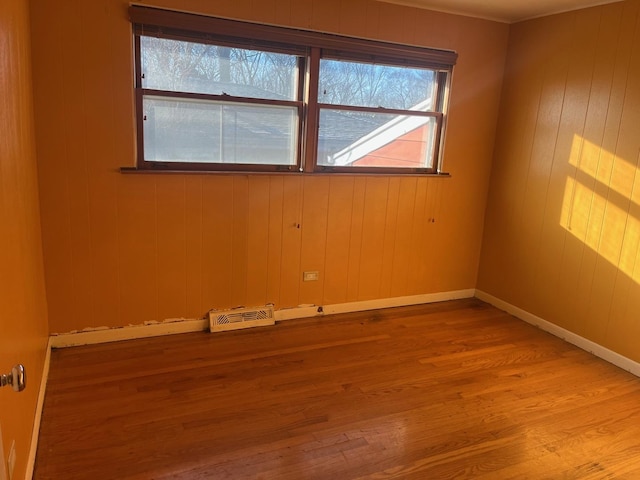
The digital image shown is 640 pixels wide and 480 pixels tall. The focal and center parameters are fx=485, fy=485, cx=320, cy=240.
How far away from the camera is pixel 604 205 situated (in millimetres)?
→ 3408

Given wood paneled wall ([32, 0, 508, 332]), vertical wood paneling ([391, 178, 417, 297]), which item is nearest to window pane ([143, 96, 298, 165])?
wood paneled wall ([32, 0, 508, 332])

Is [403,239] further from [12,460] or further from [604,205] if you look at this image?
[12,460]

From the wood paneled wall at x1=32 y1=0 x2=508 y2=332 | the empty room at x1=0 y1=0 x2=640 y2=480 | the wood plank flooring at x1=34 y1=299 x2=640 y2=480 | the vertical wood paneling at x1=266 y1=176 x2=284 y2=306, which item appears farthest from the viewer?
the vertical wood paneling at x1=266 y1=176 x2=284 y2=306

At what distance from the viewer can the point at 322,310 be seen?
13.1 ft

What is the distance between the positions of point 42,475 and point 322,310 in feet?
7.59

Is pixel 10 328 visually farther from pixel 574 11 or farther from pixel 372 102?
pixel 574 11

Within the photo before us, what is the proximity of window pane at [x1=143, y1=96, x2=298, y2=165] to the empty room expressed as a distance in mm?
15

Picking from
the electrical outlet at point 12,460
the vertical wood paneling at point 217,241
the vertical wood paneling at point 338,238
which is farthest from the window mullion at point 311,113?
the electrical outlet at point 12,460

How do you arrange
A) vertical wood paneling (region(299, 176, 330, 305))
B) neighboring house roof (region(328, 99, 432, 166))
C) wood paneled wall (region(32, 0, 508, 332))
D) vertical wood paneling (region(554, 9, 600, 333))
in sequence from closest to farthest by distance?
1. wood paneled wall (region(32, 0, 508, 332))
2. vertical wood paneling (region(554, 9, 600, 333))
3. vertical wood paneling (region(299, 176, 330, 305))
4. neighboring house roof (region(328, 99, 432, 166))

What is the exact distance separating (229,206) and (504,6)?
2.55 metres

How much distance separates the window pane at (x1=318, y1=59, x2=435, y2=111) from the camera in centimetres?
361

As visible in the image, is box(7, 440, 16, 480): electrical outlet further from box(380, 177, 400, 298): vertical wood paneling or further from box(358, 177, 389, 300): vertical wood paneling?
box(380, 177, 400, 298): vertical wood paneling

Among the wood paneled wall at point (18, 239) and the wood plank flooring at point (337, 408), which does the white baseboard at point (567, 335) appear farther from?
the wood paneled wall at point (18, 239)

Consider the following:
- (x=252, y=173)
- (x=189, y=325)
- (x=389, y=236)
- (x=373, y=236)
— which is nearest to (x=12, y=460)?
(x=189, y=325)
